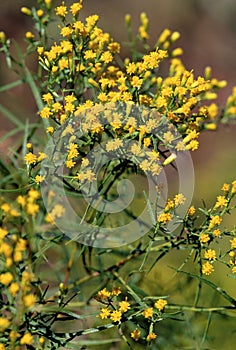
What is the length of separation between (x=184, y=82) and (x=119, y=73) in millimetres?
187

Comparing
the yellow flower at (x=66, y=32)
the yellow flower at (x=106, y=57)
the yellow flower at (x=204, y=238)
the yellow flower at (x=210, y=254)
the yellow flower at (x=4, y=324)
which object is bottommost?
the yellow flower at (x=4, y=324)

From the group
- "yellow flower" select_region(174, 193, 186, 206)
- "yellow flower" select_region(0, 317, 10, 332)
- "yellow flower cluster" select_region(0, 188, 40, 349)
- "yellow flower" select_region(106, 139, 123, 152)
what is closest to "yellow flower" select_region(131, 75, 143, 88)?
"yellow flower" select_region(106, 139, 123, 152)

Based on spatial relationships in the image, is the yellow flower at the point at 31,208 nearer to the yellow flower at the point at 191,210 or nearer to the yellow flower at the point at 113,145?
the yellow flower at the point at 113,145

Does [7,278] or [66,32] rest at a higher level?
[66,32]

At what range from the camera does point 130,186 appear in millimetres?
1716

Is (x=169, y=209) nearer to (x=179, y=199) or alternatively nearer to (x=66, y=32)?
(x=179, y=199)

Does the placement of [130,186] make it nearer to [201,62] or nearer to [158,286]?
[158,286]

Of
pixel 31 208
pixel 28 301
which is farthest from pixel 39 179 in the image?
pixel 28 301

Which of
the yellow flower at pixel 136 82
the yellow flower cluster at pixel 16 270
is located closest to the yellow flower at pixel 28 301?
the yellow flower cluster at pixel 16 270

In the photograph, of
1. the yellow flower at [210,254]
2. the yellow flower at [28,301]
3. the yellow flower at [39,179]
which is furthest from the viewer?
the yellow flower at [210,254]

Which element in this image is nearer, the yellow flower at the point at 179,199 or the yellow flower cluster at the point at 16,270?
the yellow flower cluster at the point at 16,270

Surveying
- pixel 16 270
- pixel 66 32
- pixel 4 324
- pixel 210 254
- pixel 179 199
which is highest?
pixel 66 32

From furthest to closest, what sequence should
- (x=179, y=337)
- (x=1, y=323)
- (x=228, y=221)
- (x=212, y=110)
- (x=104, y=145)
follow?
1. (x=228, y=221)
2. (x=179, y=337)
3. (x=212, y=110)
4. (x=104, y=145)
5. (x=1, y=323)

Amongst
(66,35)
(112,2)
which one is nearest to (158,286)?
(66,35)
